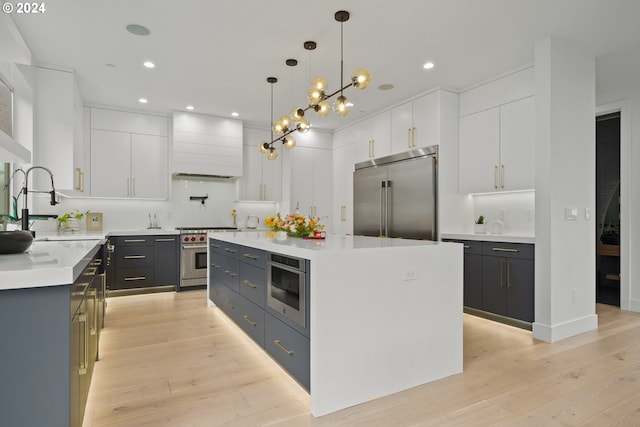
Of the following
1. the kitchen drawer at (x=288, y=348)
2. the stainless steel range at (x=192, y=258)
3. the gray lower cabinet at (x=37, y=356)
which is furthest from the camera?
the stainless steel range at (x=192, y=258)

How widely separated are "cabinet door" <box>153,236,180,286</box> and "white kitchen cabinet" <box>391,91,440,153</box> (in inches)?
133

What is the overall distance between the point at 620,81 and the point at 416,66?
8.06ft

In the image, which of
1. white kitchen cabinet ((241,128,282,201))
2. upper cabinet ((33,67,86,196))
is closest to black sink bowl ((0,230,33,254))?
upper cabinet ((33,67,86,196))

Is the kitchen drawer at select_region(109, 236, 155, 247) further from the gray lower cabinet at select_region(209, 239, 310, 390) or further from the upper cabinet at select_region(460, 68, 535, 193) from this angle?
the upper cabinet at select_region(460, 68, 535, 193)

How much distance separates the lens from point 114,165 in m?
5.25

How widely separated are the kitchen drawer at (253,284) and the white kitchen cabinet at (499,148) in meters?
2.82

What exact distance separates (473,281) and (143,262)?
417 cm

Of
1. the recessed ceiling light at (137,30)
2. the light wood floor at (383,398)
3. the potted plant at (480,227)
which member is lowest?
the light wood floor at (383,398)

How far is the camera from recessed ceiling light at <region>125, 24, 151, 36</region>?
3092 millimetres

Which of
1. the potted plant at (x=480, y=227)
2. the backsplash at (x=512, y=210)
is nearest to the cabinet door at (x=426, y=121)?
the backsplash at (x=512, y=210)

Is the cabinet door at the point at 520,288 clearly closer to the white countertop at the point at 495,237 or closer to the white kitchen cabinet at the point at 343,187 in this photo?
the white countertop at the point at 495,237

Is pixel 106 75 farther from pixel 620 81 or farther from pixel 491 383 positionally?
pixel 620 81

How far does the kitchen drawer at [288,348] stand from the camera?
2.10 meters

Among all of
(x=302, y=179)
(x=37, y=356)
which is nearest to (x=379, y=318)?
(x=37, y=356)
